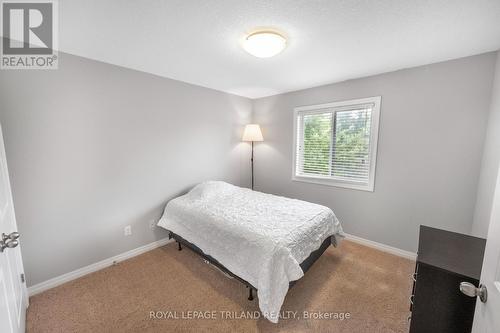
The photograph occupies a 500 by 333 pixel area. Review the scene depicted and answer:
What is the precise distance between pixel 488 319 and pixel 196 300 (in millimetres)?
1847

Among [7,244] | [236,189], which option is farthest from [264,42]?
[7,244]

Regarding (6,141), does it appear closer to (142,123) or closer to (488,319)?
(142,123)

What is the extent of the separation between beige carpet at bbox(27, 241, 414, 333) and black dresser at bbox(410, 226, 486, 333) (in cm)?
54

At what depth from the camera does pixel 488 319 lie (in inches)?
27.5

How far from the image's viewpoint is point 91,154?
206 cm

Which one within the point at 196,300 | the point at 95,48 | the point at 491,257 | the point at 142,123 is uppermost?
the point at 95,48

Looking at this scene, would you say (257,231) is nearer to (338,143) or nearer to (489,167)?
(338,143)

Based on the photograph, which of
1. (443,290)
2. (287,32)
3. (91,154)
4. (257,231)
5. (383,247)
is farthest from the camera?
(383,247)

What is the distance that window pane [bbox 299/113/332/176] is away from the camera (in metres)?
3.02

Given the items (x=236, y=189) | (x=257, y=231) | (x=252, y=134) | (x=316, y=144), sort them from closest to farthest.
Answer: (x=257, y=231)
(x=236, y=189)
(x=316, y=144)
(x=252, y=134)

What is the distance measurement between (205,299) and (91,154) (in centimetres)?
188

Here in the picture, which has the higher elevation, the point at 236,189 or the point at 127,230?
the point at 236,189

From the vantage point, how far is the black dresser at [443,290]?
1022 millimetres

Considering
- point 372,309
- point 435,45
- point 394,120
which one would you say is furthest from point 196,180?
point 435,45
